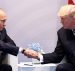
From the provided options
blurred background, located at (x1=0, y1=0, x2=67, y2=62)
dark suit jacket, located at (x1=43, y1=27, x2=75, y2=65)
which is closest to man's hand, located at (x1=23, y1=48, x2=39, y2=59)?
dark suit jacket, located at (x1=43, y1=27, x2=75, y2=65)

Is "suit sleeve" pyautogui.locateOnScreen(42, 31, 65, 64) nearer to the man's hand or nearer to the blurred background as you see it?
the man's hand

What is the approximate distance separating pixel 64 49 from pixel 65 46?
0.05 metres

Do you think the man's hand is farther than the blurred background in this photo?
No

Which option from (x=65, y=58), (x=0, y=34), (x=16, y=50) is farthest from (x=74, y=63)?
(x=0, y=34)

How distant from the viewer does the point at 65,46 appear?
112 inches

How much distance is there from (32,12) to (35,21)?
0.42 feet

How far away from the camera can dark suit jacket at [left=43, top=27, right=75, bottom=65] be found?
281 cm

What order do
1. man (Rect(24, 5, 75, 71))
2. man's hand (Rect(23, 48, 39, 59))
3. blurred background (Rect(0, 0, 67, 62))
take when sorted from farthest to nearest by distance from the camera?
blurred background (Rect(0, 0, 67, 62)), man's hand (Rect(23, 48, 39, 59)), man (Rect(24, 5, 75, 71))

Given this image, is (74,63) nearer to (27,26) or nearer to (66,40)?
(66,40)

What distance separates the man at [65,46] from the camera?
8.97ft

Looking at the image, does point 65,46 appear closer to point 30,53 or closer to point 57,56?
point 57,56

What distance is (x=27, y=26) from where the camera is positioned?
3.78 metres

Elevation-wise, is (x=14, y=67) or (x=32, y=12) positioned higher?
(x=32, y=12)

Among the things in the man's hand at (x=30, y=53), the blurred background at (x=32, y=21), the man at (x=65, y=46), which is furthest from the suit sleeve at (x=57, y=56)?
the blurred background at (x=32, y=21)
